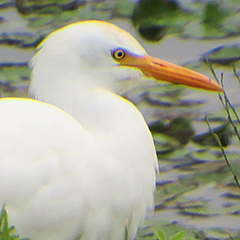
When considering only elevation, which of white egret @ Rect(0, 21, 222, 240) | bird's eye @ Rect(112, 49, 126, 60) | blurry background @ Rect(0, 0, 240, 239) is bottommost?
blurry background @ Rect(0, 0, 240, 239)

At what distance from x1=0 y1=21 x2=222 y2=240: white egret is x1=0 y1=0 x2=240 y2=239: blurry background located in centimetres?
27

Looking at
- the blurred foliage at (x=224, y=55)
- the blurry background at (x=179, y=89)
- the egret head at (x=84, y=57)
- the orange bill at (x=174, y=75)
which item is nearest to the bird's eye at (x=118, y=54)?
the egret head at (x=84, y=57)

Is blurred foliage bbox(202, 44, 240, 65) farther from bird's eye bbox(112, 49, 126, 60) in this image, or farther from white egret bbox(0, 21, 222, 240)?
bird's eye bbox(112, 49, 126, 60)

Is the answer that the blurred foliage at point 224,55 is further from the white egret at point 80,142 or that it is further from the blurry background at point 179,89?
the white egret at point 80,142

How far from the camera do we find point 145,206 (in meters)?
1.91

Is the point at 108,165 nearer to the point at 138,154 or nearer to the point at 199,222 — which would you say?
the point at 138,154

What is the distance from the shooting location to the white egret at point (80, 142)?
5.57 ft

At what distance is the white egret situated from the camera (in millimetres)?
1696

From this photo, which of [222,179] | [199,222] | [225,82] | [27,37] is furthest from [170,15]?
[199,222]

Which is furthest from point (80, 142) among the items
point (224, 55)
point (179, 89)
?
point (224, 55)

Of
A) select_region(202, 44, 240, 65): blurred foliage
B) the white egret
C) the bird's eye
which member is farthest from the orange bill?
select_region(202, 44, 240, 65): blurred foliage

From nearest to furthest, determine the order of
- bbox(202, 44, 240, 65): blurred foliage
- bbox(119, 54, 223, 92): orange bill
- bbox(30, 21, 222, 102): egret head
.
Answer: bbox(30, 21, 222, 102): egret head, bbox(119, 54, 223, 92): orange bill, bbox(202, 44, 240, 65): blurred foliage

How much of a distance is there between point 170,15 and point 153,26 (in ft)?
0.44

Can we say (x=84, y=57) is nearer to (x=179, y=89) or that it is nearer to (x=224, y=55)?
(x=179, y=89)
